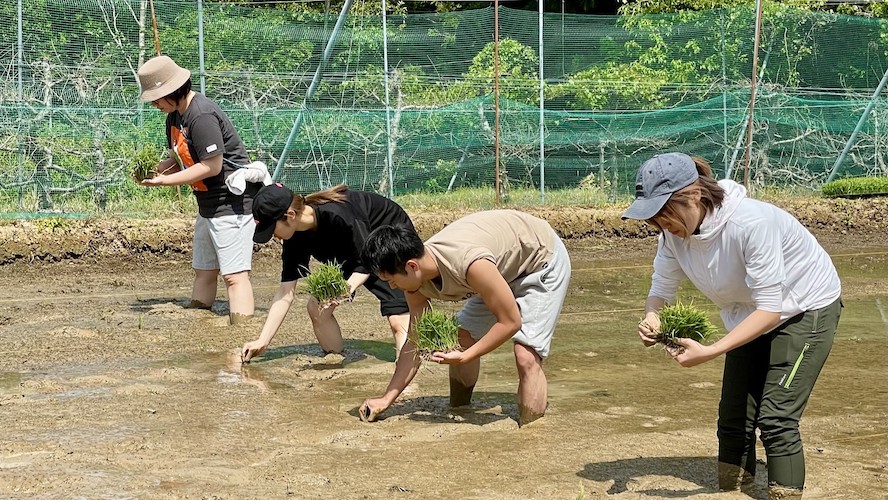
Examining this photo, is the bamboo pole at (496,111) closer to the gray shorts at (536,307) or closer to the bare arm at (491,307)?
the gray shorts at (536,307)

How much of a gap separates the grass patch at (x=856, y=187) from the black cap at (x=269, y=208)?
36.5ft

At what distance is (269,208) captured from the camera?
19.3ft

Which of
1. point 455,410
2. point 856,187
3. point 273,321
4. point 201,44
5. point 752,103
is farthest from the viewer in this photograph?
point 856,187

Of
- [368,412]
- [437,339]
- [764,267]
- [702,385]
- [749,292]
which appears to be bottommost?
[702,385]

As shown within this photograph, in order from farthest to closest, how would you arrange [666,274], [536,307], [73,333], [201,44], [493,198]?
[493,198], [201,44], [73,333], [536,307], [666,274]

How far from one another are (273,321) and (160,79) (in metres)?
2.17

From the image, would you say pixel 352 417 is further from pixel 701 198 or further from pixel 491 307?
pixel 701 198

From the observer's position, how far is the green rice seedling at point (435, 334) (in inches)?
191

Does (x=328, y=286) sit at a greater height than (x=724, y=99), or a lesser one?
greater

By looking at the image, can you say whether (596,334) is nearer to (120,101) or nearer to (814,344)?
(814,344)

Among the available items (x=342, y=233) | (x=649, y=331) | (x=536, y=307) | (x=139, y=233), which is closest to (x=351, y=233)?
(x=342, y=233)

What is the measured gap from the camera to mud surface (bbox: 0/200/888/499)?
4.56 m

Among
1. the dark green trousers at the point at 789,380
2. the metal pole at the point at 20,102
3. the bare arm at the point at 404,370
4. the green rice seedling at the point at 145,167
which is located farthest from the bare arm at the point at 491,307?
the metal pole at the point at 20,102

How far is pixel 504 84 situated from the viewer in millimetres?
13859
